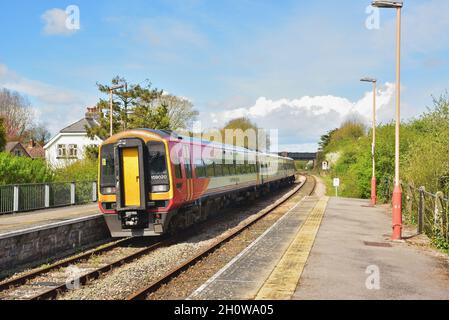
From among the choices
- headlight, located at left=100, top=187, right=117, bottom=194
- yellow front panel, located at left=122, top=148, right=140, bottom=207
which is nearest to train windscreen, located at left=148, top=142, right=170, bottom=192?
yellow front panel, located at left=122, top=148, right=140, bottom=207

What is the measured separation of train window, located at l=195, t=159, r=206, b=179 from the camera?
1509 centimetres

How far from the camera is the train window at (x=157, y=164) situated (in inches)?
499

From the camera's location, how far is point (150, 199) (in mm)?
12586

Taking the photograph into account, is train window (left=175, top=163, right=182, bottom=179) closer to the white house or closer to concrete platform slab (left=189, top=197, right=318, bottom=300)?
concrete platform slab (left=189, top=197, right=318, bottom=300)

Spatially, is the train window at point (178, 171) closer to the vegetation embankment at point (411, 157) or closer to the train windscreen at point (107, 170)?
the train windscreen at point (107, 170)

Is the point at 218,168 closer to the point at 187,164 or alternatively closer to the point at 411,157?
the point at 187,164

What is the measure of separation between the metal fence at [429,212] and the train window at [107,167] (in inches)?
340

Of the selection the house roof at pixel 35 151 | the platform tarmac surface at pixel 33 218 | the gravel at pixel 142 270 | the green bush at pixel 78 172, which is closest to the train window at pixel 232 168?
the gravel at pixel 142 270

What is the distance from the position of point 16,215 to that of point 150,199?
9.00 m

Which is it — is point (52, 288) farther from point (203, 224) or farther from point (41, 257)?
point (203, 224)

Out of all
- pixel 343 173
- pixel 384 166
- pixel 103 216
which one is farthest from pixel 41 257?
pixel 343 173

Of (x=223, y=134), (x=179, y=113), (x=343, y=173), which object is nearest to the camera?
(x=343, y=173)

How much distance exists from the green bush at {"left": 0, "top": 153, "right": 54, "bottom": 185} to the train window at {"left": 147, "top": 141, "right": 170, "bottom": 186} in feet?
34.9

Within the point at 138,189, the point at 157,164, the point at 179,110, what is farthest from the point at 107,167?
the point at 179,110
